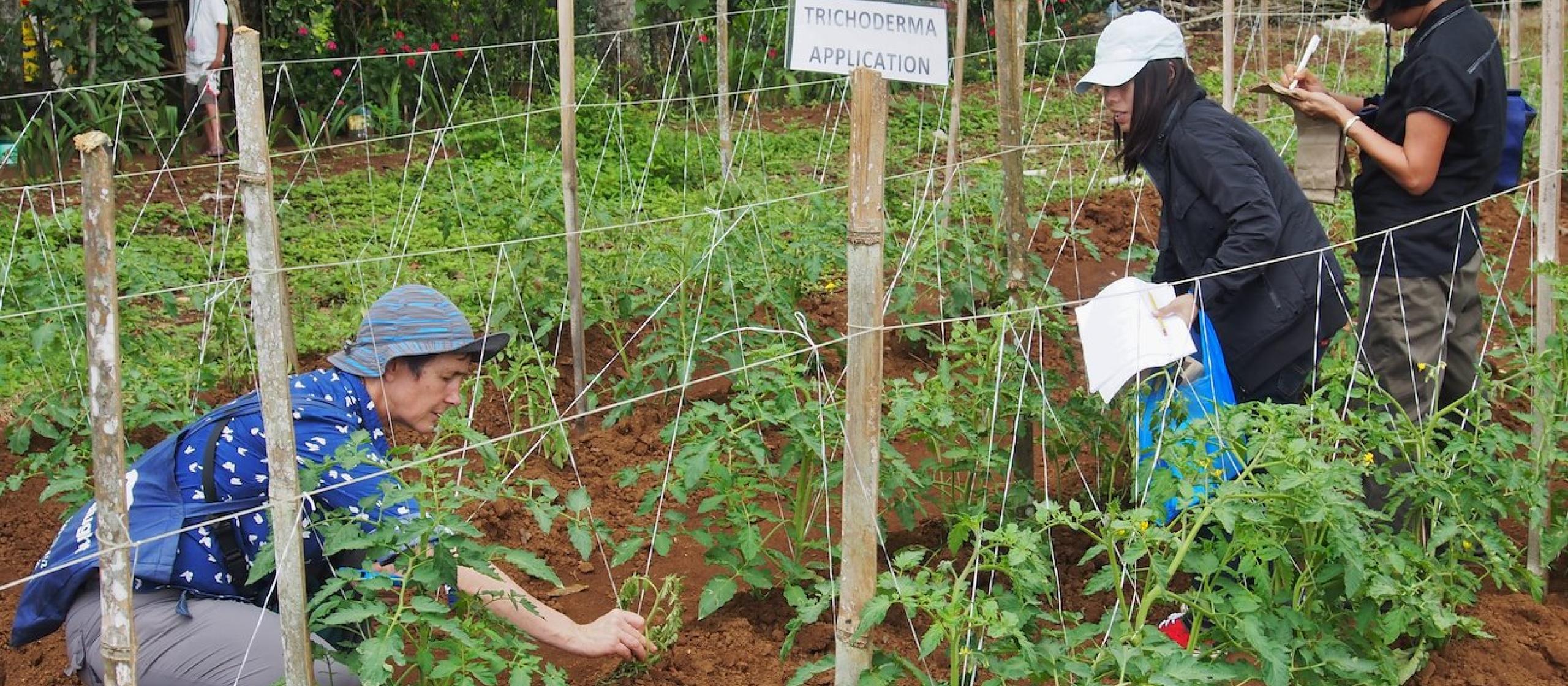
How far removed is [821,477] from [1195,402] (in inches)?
34.4

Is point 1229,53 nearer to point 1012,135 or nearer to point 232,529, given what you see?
point 1012,135

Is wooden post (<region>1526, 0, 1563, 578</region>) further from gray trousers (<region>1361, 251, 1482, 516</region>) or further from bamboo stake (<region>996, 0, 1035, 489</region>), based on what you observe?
bamboo stake (<region>996, 0, 1035, 489</region>)

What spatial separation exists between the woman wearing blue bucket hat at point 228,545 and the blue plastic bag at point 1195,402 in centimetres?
127

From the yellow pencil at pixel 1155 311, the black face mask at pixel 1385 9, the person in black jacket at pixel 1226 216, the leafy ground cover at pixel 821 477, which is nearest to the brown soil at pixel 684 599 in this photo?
the leafy ground cover at pixel 821 477

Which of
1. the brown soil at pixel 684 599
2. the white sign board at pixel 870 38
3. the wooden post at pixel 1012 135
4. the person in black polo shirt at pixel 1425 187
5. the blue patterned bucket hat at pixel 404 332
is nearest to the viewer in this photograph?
the blue patterned bucket hat at pixel 404 332

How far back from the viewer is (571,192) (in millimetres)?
4270

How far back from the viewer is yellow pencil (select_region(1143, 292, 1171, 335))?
10.0 ft

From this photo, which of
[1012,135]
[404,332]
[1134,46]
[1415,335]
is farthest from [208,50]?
[1415,335]

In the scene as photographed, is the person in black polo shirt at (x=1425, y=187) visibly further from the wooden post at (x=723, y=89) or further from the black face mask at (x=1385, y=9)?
the wooden post at (x=723, y=89)

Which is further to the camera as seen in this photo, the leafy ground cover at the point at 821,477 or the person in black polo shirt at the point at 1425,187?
the person in black polo shirt at the point at 1425,187

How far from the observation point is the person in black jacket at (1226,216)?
3242mm

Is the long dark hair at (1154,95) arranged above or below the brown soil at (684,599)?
above

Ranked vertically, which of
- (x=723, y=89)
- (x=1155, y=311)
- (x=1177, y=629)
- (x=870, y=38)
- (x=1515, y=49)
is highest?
(x=870, y=38)

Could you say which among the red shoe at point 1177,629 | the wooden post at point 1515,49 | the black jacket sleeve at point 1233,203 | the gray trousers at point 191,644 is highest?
the wooden post at point 1515,49
